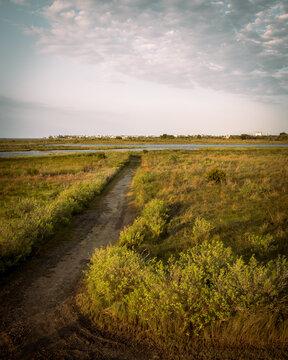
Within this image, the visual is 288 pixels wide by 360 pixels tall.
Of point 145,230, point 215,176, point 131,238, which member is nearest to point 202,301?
point 131,238

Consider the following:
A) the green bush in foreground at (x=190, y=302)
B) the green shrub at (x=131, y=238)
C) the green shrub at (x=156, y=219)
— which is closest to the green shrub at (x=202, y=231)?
the green shrub at (x=156, y=219)

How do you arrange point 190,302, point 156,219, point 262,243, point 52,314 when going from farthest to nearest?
point 156,219, point 262,243, point 52,314, point 190,302

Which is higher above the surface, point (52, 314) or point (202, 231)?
point (202, 231)

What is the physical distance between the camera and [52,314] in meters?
4.94

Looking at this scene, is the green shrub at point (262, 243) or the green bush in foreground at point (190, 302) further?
the green shrub at point (262, 243)

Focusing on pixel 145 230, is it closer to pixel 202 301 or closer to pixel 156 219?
pixel 156 219

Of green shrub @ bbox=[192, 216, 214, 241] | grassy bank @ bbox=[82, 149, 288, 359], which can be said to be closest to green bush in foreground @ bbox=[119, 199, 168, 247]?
grassy bank @ bbox=[82, 149, 288, 359]

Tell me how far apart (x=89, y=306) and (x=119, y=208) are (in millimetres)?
9087

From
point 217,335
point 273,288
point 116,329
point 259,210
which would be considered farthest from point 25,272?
point 259,210

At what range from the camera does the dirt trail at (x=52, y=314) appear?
3.98 metres

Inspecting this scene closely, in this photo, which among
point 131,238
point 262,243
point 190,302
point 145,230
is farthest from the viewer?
point 145,230

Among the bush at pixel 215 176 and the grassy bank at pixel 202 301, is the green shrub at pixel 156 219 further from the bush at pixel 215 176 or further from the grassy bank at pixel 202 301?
the bush at pixel 215 176

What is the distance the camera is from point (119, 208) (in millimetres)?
14195

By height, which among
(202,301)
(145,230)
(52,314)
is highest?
(202,301)
